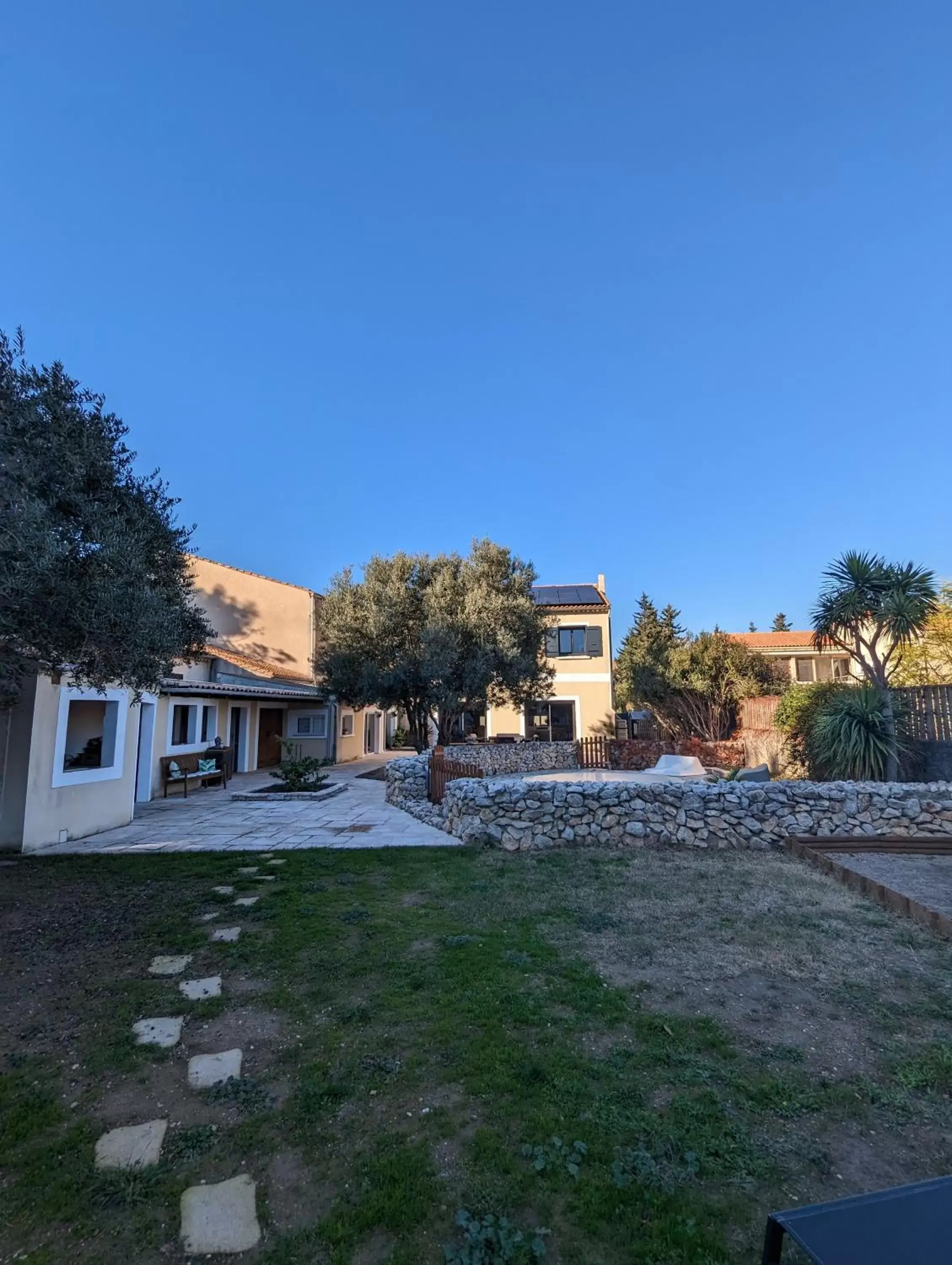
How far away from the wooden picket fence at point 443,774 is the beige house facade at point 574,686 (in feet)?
40.3

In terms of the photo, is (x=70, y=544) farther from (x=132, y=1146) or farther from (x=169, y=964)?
(x=132, y=1146)

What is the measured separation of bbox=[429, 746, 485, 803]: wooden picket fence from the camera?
12062 millimetres

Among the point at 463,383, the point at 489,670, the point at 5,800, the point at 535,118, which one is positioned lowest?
the point at 5,800

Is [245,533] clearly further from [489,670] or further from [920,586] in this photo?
[920,586]

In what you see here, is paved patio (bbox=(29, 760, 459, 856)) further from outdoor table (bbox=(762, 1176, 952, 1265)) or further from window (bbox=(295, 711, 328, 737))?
window (bbox=(295, 711, 328, 737))

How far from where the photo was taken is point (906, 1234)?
4.53 feet

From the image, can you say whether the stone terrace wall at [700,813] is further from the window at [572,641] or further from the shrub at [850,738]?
the window at [572,641]

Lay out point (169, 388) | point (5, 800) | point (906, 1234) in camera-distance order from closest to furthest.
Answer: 1. point (906, 1234)
2. point (5, 800)
3. point (169, 388)

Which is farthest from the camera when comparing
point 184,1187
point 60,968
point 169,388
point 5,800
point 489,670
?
point 489,670

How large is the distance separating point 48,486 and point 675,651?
17929 mm

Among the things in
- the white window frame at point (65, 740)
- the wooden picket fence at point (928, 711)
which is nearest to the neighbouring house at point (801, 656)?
the wooden picket fence at point (928, 711)

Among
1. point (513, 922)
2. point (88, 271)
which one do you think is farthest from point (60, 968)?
point (88, 271)

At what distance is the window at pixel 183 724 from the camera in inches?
587

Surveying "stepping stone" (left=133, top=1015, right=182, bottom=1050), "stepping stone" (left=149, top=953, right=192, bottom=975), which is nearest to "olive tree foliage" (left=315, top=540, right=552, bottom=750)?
"stepping stone" (left=149, top=953, right=192, bottom=975)
